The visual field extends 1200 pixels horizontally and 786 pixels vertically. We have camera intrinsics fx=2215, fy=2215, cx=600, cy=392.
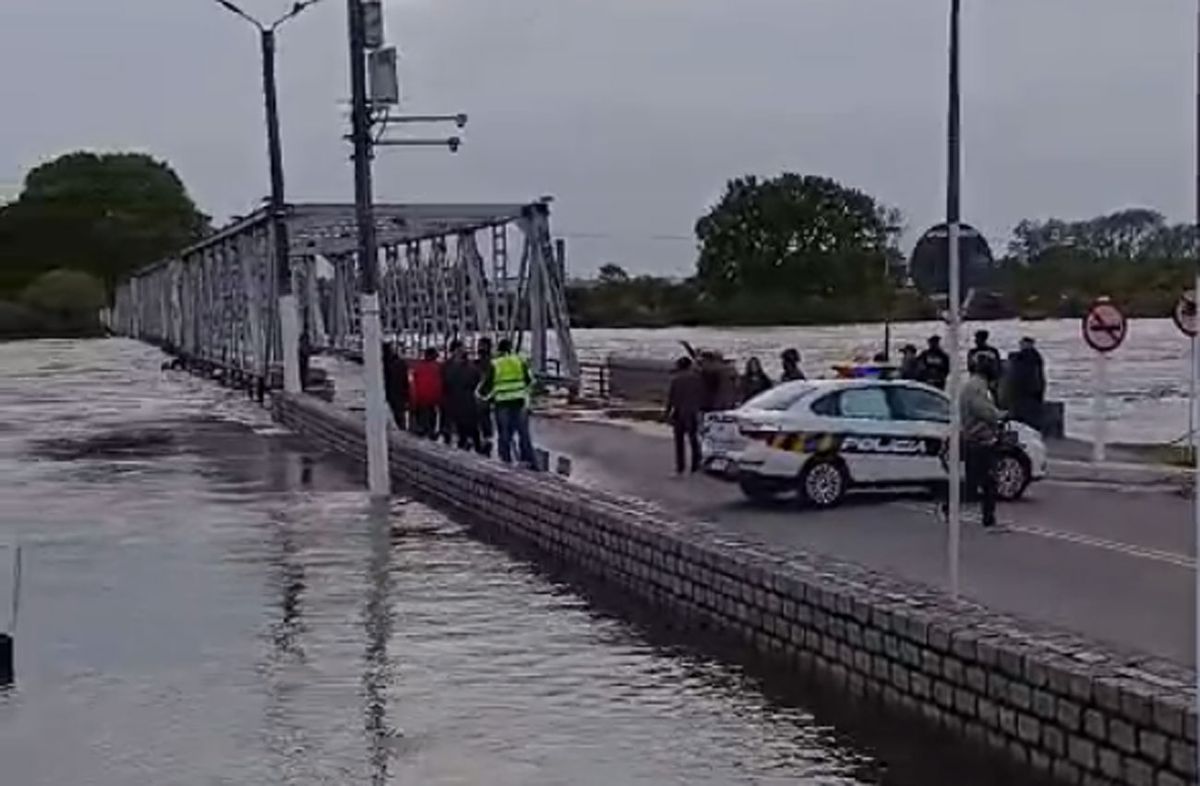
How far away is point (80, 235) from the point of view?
135 m

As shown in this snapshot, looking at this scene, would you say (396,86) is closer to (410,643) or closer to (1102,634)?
(410,643)

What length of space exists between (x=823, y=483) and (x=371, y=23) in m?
8.08

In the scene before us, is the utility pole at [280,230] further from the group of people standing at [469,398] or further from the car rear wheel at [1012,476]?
the car rear wheel at [1012,476]

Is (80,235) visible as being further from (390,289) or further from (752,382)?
(752,382)

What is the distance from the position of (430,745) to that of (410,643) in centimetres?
326

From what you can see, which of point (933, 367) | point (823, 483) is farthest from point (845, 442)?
point (933, 367)

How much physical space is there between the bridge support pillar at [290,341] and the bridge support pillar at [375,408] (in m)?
16.2

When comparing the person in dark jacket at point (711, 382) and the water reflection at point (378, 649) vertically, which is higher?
the person in dark jacket at point (711, 382)

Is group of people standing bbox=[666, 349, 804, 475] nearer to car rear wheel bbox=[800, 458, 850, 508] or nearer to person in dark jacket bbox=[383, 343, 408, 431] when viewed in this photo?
car rear wheel bbox=[800, 458, 850, 508]

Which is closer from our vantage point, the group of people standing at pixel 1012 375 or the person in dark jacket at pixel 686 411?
the person in dark jacket at pixel 686 411

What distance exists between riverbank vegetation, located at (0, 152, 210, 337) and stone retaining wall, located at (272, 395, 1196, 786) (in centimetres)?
11007

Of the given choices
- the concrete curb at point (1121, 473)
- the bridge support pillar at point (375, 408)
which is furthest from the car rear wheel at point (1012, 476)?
the bridge support pillar at point (375, 408)

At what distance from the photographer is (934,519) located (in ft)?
69.7

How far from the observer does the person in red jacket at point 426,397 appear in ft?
105
